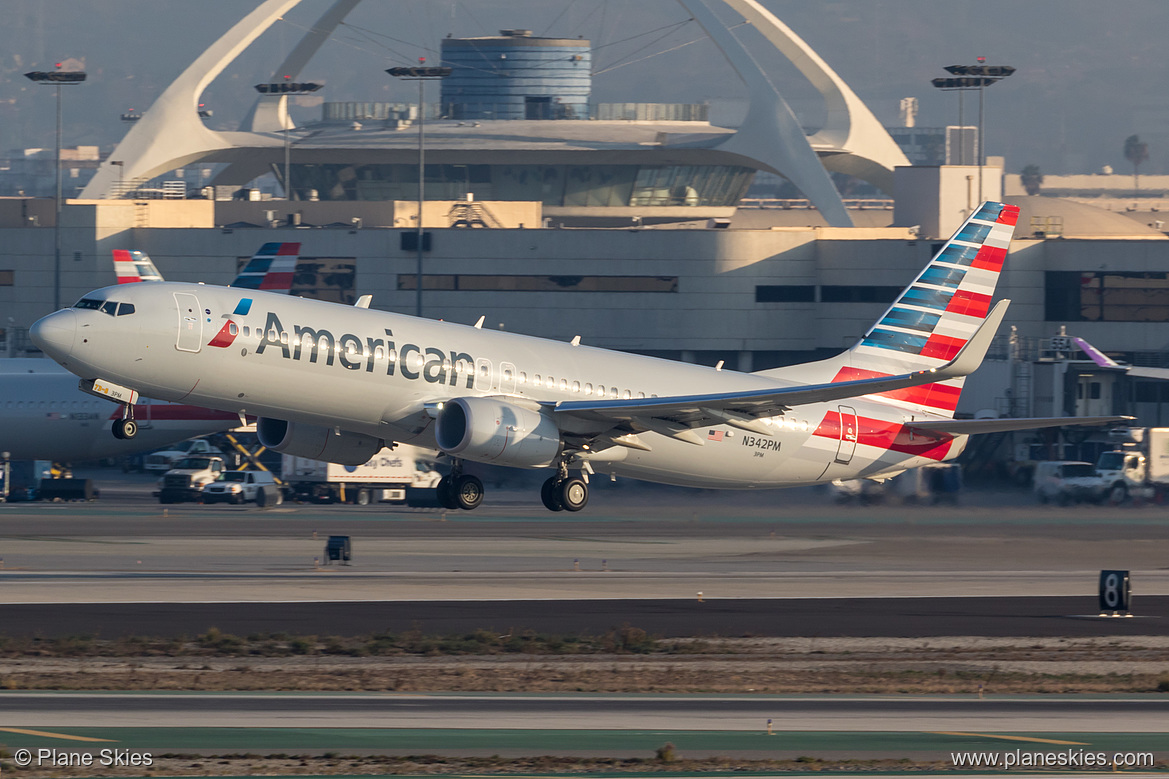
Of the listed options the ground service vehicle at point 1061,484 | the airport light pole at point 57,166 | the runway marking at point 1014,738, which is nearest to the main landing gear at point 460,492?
the runway marking at point 1014,738

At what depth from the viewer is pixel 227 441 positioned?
286 feet

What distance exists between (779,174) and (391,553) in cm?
9953

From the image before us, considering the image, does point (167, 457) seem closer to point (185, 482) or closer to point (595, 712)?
point (185, 482)

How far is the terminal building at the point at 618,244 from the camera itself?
95.2 metres

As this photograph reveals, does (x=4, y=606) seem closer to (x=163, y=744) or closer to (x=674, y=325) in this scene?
(x=163, y=744)

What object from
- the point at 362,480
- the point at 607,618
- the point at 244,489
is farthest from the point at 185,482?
the point at 607,618

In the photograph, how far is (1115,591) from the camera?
1626 inches

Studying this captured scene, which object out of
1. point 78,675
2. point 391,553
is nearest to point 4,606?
point 78,675

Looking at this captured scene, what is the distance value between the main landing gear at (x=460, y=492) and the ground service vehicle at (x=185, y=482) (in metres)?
36.9

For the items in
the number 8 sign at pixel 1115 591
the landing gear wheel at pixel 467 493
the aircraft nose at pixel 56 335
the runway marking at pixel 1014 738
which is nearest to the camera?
the runway marking at pixel 1014 738

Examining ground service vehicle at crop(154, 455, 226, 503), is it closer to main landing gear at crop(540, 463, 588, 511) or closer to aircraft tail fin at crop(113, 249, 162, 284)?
aircraft tail fin at crop(113, 249, 162, 284)

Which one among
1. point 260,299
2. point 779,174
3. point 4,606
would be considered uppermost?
point 779,174

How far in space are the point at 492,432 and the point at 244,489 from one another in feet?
132

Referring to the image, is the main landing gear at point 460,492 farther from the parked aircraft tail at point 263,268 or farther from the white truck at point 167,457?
the white truck at point 167,457
